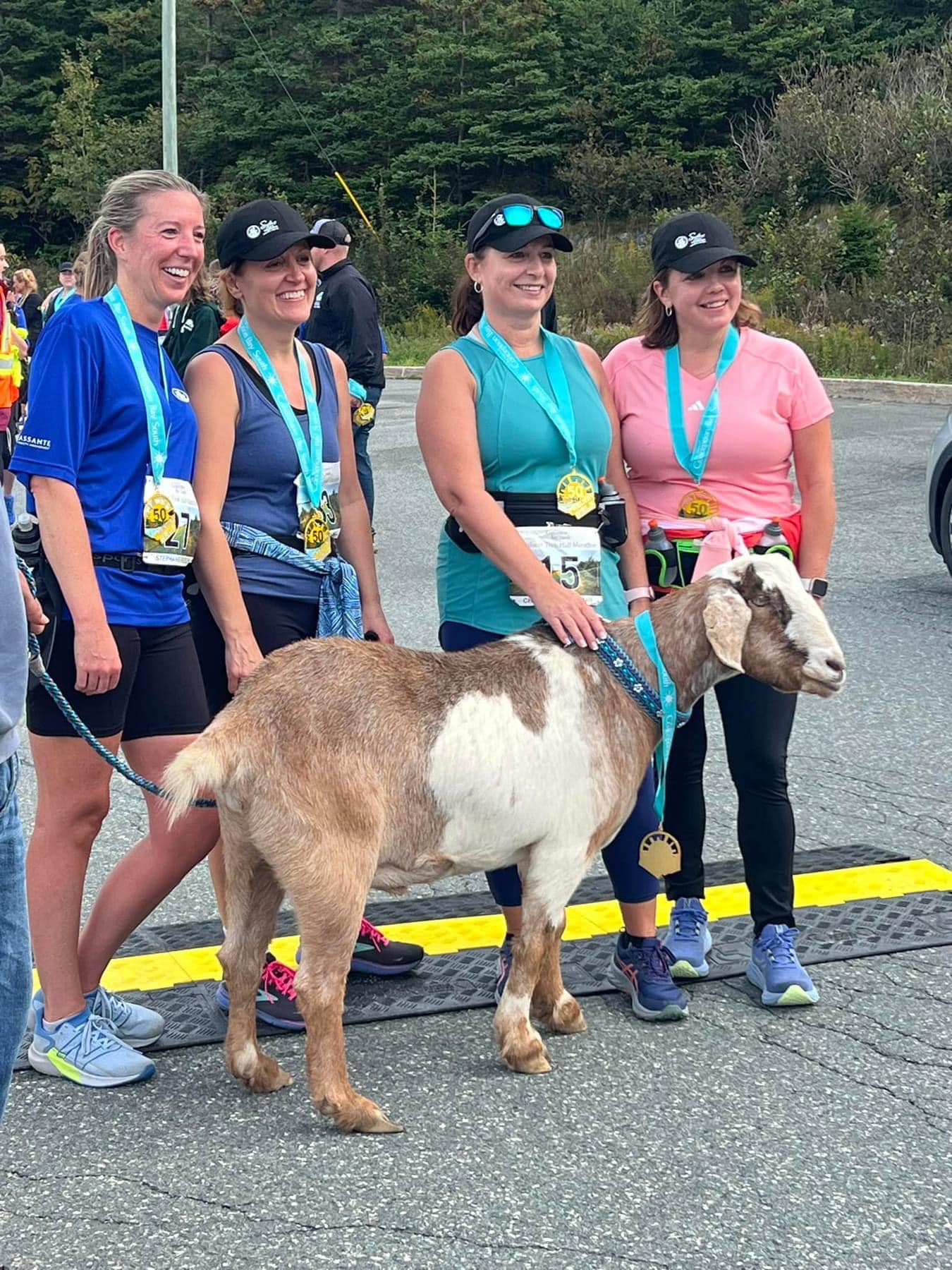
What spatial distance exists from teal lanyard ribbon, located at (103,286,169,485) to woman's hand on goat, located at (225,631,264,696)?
479 millimetres

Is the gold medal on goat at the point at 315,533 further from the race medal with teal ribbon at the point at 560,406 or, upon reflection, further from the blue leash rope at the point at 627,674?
the blue leash rope at the point at 627,674

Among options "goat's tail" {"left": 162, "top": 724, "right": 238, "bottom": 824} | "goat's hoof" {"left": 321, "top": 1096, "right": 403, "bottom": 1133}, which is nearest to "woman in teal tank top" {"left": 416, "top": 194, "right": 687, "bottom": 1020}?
"goat's hoof" {"left": 321, "top": 1096, "right": 403, "bottom": 1133}

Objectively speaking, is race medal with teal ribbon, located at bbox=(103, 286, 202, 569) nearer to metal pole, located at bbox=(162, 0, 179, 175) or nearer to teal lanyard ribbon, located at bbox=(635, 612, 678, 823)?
teal lanyard ribbon, located at bbox=(635, 612, 678, 823)

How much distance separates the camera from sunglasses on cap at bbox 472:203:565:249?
409cm

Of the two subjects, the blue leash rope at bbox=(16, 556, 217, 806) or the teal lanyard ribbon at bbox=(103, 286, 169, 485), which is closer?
the blue leash rope at bbox=(16, 556, 217, 806)

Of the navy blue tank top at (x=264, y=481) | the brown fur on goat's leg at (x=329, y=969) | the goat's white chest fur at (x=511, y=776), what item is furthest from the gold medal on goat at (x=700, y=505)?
the brown fur on goat's leg at (x=329, y=969)

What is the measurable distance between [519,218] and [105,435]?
128cm

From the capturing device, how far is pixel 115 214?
382 cm

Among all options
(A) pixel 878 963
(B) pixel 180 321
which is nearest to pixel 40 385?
(B) pixel 180 321

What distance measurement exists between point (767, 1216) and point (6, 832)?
6.14 feet

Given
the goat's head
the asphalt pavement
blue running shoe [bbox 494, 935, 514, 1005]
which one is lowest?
the asphalt pavement

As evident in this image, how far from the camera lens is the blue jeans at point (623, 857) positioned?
4.32 meters

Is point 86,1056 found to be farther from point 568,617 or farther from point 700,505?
point 700,505

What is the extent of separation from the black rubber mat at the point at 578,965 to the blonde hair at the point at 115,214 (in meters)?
2.02
